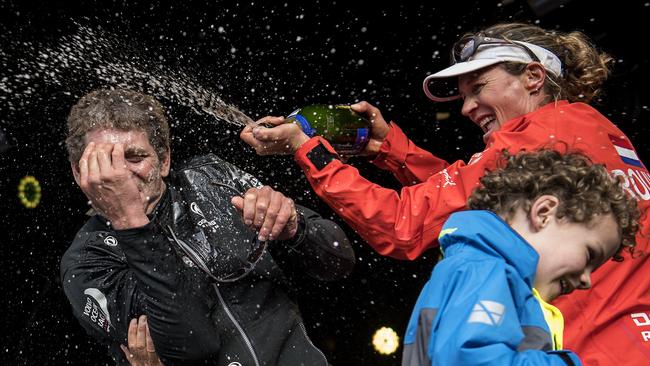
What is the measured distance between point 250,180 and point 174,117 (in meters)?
1.75

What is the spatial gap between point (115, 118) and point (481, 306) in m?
1.68

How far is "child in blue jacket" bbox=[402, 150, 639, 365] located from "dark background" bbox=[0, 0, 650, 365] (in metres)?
2.63

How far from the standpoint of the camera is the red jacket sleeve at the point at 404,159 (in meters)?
3.46

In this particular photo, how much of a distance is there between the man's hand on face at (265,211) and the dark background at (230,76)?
6.21ft

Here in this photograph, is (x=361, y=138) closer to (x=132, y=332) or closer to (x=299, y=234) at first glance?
(x=299, y=234)

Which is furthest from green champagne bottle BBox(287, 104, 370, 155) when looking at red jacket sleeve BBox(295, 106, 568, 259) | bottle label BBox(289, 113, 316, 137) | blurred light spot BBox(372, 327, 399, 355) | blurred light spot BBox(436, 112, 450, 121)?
blurred light spot BBox(372, 327, 399, 355)

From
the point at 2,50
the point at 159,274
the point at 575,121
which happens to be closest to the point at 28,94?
the point at 2,50

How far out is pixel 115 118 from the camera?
112 inches

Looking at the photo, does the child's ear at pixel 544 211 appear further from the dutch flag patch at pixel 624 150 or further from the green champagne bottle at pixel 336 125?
the green champagne bottle at pixel 336 125

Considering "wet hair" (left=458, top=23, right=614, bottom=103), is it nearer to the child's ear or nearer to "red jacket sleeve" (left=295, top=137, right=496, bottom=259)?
"red jacket sleeve" (left=295, top=137, right=496, bottom=259)

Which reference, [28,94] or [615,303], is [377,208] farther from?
[28,94]

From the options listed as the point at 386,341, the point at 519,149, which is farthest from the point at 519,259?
the point at 386,341

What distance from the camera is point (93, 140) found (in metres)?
2.82

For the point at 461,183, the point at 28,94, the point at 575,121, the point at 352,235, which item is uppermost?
the point at 575,121
